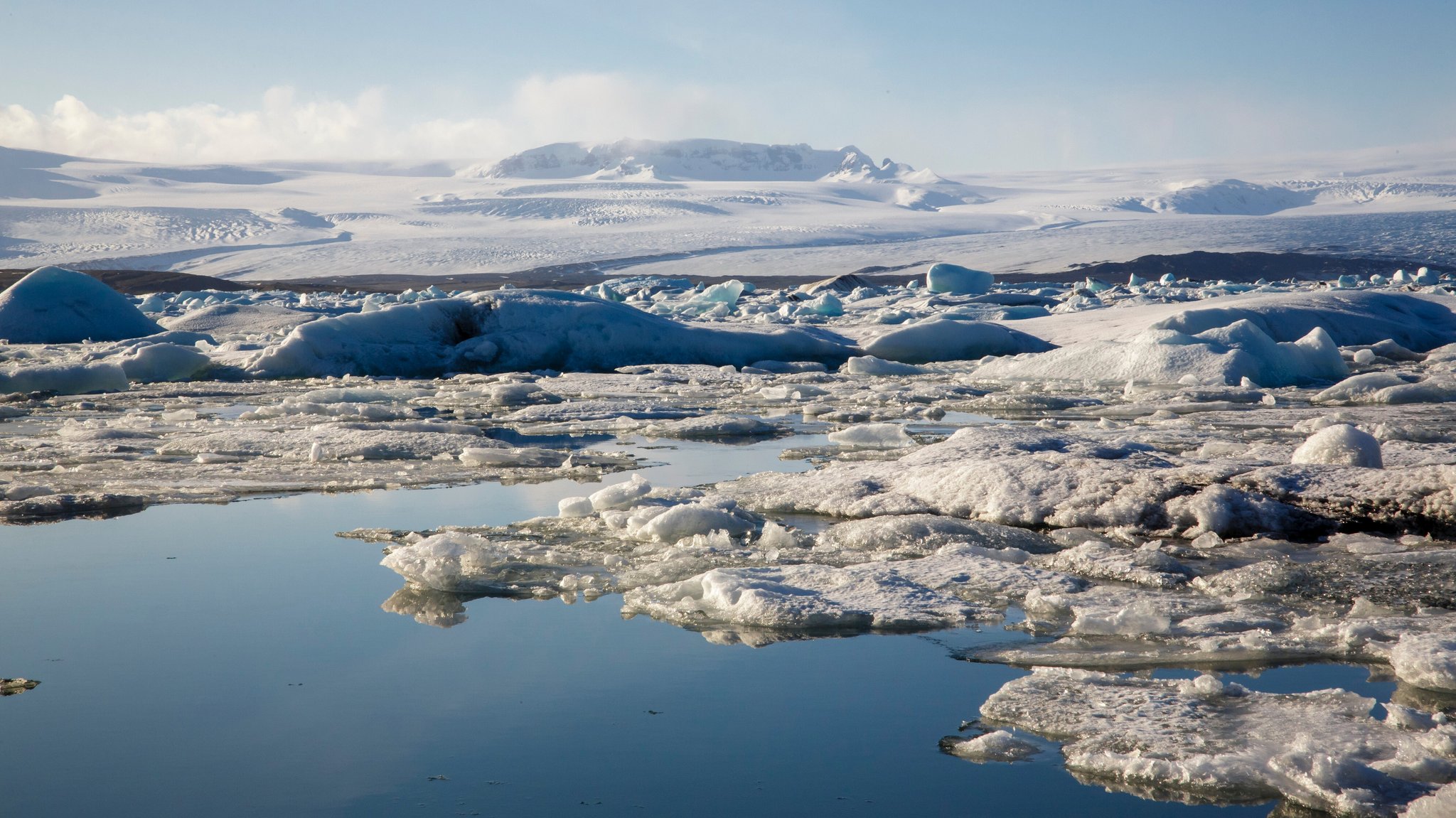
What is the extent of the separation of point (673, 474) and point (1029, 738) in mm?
2666

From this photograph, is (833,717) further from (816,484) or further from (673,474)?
(673,474)

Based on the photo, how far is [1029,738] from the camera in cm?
A: 178

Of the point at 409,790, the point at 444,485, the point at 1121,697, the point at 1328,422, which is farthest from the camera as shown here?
the point at 1328,422

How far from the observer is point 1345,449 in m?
3.58

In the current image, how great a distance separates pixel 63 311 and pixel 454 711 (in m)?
11.7

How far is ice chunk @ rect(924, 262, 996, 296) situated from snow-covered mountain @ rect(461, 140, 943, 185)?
67.9 m

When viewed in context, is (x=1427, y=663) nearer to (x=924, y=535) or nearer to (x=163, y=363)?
(x=924, y=535)

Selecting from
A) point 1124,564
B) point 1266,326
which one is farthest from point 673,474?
point 1266,326

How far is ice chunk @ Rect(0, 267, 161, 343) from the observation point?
11.5 m

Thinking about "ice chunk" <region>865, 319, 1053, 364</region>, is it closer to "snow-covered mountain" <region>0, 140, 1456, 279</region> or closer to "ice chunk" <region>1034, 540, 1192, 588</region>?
"ice chunk" <region>1034, 540, 1192, 588</region>

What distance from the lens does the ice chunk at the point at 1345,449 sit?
356 centimetres

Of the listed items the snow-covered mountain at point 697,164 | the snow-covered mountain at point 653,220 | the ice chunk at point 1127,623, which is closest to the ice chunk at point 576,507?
the ice chunk at point 1127,623

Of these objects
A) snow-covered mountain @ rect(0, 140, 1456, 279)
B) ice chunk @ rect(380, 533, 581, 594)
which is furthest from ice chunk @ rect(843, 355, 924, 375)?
snow-covered mountain @ rect(0, 140, 1456, 279)

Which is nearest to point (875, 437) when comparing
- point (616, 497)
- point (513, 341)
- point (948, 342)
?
point (616, 497)
